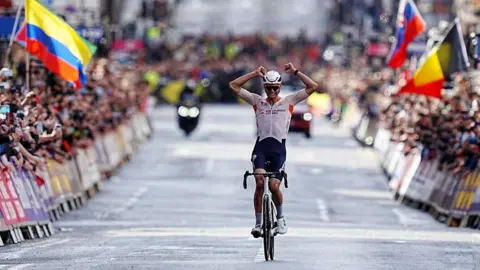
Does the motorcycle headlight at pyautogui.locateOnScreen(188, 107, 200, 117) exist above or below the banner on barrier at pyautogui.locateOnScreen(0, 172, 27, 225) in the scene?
below

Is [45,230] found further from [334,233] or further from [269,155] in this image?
[269,155]

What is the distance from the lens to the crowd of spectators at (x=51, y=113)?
914 inches

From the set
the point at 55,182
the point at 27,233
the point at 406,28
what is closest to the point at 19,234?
the point at 27,233

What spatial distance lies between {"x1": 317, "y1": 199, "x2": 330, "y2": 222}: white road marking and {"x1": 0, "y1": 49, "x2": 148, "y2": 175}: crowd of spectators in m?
4.59

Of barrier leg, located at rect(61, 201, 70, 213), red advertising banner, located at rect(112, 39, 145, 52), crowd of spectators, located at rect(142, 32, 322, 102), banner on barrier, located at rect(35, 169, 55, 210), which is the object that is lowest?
crowd of spectators, located at rect(142, 32, 322, 102)

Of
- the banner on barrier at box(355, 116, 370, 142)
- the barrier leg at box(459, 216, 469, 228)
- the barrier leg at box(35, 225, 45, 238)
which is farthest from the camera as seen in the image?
the banner on barrier at box(355, 116, 370, 142)

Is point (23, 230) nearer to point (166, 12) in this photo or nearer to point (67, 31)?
point (67, 31)

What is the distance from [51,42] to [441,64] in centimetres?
733

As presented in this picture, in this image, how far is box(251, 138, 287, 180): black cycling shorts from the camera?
64.4ft

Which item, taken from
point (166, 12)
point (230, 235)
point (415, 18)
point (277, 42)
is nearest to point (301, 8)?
point (277, 42)

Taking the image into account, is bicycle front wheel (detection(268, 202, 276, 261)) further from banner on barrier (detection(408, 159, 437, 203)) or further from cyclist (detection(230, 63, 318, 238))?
banner on barrier (detection(408, 159, 437, 203))

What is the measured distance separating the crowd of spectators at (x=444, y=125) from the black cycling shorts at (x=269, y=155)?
305 inches

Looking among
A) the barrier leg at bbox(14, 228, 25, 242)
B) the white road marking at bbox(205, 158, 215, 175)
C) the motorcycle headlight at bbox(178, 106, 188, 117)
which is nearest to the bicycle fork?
the barrier leg at bbox(14, 228, 25, 242)

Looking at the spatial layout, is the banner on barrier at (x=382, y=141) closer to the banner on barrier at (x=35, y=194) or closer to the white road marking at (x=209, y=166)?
the white road marking at (x=209, y=166)
